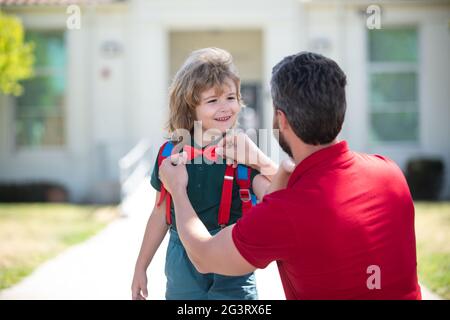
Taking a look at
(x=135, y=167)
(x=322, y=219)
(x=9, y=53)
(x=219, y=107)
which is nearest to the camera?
(x=322, y=219)

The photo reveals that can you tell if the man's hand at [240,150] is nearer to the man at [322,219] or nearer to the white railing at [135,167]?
the man at [322,219]

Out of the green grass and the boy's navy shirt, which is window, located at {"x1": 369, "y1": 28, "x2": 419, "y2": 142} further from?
the boy's navy shirt

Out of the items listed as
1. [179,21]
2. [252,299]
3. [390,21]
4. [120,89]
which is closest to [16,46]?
[120,89]

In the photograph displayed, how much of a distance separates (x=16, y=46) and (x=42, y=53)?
9.58 ft

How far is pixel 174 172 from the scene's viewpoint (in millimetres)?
2336

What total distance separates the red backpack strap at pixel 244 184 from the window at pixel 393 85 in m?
10.8

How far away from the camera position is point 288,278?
80.0 inches

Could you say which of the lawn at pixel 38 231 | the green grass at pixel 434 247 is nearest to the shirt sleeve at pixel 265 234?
the green grass at pixel 434 247

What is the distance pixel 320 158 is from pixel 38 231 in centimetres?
670

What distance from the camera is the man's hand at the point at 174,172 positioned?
2289mm

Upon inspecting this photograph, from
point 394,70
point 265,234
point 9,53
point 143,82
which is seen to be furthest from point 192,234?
point 394,70

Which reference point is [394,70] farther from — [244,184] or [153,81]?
[244,184]
